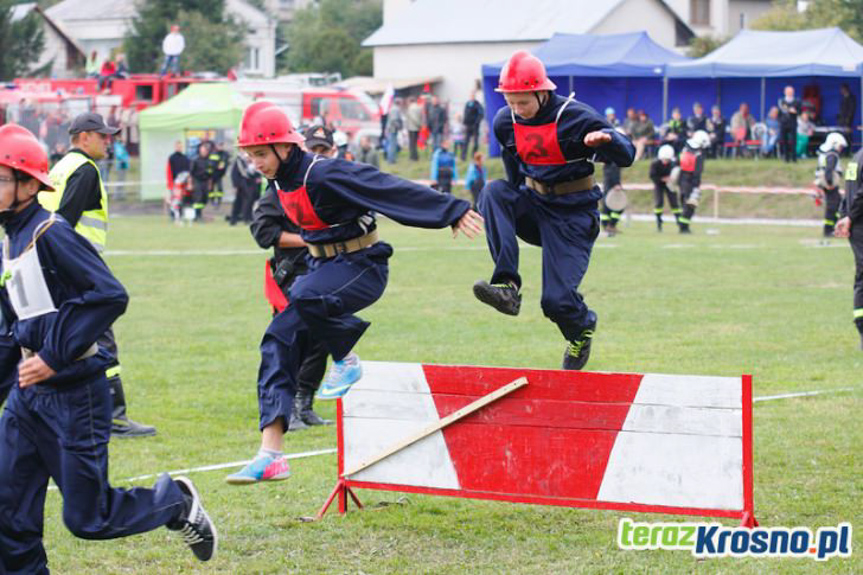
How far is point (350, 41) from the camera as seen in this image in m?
82.2

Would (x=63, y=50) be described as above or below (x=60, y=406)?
above

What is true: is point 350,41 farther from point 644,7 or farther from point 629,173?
point 629,173

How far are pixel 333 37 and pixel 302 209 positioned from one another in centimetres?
7568

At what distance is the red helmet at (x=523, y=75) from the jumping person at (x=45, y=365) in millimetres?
3195

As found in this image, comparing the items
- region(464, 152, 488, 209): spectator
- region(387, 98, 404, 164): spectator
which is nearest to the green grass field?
region(464, 152, 488, 209): spectator

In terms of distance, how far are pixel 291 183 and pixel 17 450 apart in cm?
214

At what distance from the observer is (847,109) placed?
39.7 metres

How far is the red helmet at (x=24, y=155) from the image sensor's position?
615 centimetres

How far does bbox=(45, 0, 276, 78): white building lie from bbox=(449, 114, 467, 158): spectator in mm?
44520

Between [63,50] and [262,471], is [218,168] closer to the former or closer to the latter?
[262,471]

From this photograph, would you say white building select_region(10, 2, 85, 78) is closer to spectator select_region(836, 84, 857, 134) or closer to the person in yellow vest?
spectator select_region(836, 84, 857, 134)

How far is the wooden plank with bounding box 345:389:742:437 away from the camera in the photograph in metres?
7.66

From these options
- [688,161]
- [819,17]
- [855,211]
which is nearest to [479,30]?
[819,17]

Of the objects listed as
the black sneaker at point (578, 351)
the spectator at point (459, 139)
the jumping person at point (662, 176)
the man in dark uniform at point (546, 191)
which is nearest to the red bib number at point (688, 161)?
the jumping person at point (662, 176)
